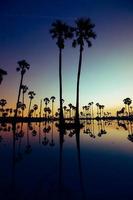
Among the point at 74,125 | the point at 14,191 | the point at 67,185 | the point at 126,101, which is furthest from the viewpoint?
the point at 126,101

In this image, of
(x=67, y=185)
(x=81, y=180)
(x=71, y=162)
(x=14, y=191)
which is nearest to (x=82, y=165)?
(x=71, y=162)

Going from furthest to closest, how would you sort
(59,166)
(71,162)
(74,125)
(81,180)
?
(74,125), (71,162), (59,166), (81,180)

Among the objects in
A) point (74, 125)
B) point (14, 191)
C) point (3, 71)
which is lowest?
point (14, 191)

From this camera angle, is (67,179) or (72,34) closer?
(67,179)

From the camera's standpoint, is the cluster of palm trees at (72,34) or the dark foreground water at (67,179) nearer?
the dark foreground water at (67,179)

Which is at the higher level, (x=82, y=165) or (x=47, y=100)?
(x=47, y=100)

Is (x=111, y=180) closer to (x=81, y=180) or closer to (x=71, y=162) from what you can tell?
(x=81, y=180)

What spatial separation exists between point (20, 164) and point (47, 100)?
423 feet

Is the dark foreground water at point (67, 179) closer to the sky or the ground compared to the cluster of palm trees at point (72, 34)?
closer to the ground

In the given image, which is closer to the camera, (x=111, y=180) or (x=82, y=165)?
(x=111, y=180)

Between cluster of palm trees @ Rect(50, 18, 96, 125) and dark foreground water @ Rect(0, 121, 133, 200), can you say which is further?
cluster of palm trees @ Rect(50, 18, 96, 125)

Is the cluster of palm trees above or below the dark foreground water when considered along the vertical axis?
above

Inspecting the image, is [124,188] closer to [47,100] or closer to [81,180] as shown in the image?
[81,180]

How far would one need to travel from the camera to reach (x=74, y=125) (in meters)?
43.0
